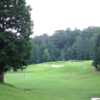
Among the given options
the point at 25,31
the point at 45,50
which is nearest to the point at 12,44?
the point at 25,31

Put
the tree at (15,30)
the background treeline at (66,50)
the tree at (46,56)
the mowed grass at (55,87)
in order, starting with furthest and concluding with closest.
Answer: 1. the background treeline at (66,50)
2. the tree at (46,56)
3. the tree at (15,30)
4. the mowed grass at (55,87)

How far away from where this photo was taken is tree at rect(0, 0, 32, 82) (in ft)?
108

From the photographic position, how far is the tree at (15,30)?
32.9m

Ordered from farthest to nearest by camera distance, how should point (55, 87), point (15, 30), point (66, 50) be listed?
1. point (66, 50)
2. point (55, 87)
3. point (15, 30)

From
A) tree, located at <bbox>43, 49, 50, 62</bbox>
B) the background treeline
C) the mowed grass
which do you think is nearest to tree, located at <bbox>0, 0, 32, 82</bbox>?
the mowed grass

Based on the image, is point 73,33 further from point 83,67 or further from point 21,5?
point 21,5

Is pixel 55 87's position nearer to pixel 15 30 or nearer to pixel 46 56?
pixel 15 30

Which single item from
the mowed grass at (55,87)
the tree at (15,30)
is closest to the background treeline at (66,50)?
the mowed grass at (55,87)

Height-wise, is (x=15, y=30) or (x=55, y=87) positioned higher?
(x=15, y=30)

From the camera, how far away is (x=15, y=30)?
111 feet

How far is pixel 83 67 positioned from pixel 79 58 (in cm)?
4058

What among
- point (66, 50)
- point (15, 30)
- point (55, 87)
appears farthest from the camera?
point (66, 50)

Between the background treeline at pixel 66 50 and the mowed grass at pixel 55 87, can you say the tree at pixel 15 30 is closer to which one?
the mowed grass at pixel 55 87

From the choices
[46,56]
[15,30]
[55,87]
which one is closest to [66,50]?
[46,56]
